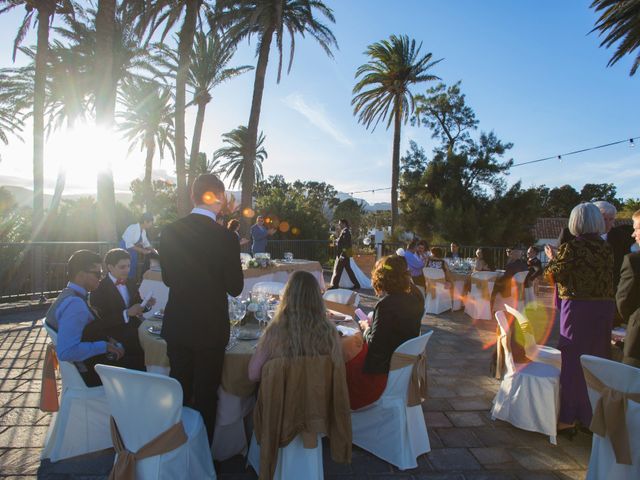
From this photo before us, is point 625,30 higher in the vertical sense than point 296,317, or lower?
higher

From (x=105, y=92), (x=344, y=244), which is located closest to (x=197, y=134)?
(x=105, y=92)

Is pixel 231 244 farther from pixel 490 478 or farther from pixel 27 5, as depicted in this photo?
pixel 27 5

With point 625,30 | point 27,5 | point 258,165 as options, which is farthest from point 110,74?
point 258,165

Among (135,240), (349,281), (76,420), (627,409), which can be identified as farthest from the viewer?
(349,281)

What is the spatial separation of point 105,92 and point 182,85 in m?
4.04

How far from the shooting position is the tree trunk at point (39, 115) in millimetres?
13344

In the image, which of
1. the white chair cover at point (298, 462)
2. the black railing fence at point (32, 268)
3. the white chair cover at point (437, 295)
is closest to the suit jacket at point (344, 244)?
the white chair cover at point (437, 295)

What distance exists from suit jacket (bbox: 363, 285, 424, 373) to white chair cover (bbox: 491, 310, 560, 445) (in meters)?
1.22

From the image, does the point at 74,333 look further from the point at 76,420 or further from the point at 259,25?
the point at 259,25

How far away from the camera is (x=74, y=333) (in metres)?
2.58

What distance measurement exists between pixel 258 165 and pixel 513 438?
38.4 metres

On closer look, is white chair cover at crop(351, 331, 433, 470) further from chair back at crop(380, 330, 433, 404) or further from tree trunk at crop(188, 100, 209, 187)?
tree trunk at crop(188, 100, 209, 187)

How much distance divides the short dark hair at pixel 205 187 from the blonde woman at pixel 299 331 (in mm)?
709

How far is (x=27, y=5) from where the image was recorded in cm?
1373
